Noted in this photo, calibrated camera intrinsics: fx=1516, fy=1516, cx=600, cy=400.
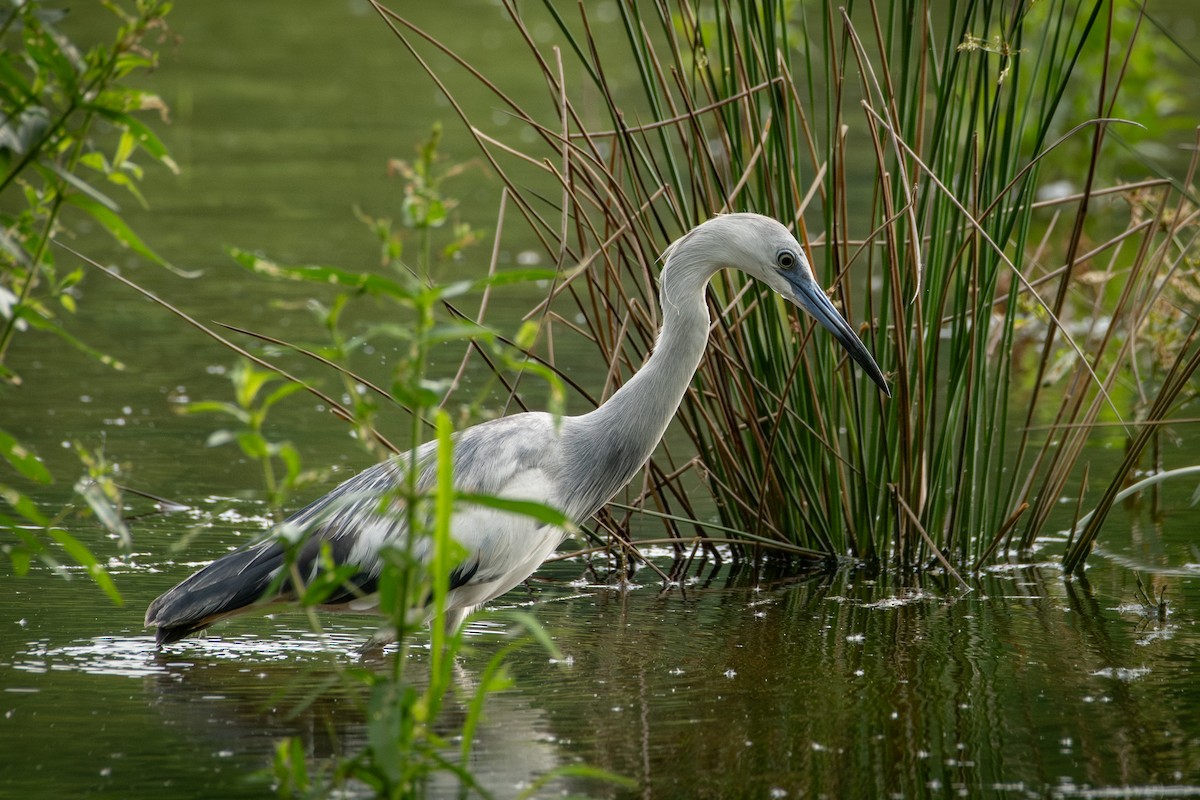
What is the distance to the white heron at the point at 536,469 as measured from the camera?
4129 millimetres

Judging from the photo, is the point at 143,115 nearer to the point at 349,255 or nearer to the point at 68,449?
the point at 349,255

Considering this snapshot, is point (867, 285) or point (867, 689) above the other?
point (867, 285)

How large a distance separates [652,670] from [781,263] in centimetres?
119

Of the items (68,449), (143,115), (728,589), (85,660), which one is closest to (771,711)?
(728,589)

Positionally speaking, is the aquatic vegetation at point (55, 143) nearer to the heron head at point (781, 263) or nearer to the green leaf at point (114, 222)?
the green leaf at point (114, 222)

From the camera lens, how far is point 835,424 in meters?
4.81

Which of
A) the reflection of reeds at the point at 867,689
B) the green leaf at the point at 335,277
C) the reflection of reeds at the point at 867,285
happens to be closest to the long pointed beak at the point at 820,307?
Answer: the reflection of reeds at the point at 867,285

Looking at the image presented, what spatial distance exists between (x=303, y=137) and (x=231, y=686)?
889cm

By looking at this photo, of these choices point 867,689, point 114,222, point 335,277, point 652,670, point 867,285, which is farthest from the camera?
point 867,285

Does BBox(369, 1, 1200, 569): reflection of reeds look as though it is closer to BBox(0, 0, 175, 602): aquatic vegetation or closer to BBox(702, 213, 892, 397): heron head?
BBox(702, 213, 892, 397): heron head

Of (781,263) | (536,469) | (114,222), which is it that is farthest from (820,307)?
(114,222)

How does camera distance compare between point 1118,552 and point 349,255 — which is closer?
point 1118,552

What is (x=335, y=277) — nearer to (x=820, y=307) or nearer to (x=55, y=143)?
(x=55, y=143)

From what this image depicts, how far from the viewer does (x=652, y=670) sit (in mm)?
4141
